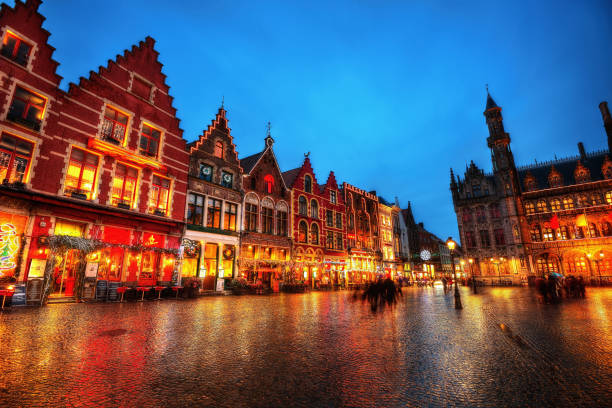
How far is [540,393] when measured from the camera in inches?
154

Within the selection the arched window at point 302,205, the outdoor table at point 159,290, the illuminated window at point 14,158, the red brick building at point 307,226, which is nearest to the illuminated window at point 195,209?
the outdoor table at point 159,290

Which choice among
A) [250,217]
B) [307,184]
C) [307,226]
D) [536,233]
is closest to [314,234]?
[307,226]

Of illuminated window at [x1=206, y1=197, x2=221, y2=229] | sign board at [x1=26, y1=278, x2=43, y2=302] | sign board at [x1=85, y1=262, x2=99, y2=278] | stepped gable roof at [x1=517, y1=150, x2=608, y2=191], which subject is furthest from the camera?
stepped gable roof at [x1=517, y1=150, x2=608, y2=191]

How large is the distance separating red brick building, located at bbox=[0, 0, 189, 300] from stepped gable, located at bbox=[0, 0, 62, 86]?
0.17 feet

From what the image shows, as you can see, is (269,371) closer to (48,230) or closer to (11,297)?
(11,297)

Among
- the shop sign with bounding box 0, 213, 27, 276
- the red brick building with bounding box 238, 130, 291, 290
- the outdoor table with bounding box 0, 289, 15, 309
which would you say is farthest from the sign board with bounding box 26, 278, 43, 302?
the red brick building with bounding box 238, 130, 291, 290

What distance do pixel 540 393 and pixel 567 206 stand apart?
52521 millimetres

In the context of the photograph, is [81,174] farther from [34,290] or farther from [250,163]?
[250,163]

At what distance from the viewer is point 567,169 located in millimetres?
45469

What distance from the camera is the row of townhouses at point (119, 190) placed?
51.6 ft

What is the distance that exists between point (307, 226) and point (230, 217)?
11.3m

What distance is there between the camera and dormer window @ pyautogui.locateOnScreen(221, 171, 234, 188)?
92.1ft

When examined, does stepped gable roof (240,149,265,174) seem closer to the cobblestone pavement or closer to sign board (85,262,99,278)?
sign board (85,262,99,278)

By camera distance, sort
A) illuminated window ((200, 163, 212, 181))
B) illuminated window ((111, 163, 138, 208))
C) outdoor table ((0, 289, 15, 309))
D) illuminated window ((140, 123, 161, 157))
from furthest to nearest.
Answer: illuminated window ((200, 163, 212, 181)) → illuminated window ((140, 123, 161, 157)) → illuminated window ((111, 163, 138, 208)) → outdoor table ((0, 289, 15, 309))
